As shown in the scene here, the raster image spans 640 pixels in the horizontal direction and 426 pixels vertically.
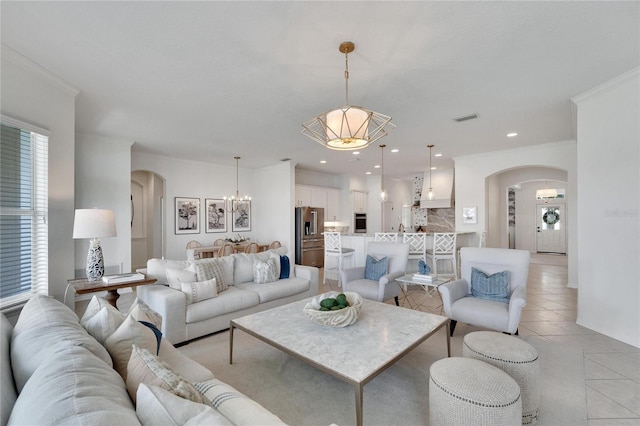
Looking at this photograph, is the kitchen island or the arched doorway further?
the arched doorway

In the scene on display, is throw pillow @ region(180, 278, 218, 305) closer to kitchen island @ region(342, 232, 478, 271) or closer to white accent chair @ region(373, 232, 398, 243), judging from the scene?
kitchen island @ region(342, 232, 478, 271)

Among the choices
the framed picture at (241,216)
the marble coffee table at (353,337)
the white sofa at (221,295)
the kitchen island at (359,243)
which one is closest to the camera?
the marble coffee table at (353,337)

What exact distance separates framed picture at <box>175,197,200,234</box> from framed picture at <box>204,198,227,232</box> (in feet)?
0.75

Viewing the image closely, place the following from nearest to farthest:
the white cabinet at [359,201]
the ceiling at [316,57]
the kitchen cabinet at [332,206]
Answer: the ceiling at [316,57] → the kitchen cabinet at [332,206] → the white cabinet at [359,201]

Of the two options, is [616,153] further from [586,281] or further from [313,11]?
[313,11]

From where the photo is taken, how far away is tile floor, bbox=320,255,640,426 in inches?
78.6

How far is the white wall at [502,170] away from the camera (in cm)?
546

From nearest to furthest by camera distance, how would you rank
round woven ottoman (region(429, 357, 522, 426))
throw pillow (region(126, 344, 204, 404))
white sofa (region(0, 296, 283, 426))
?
white sofa (region(0, 296, 283, 426))
throw pillow (region(126, 344, 204, 404))
round woven ottoman (region(429, 357, 522, 426))

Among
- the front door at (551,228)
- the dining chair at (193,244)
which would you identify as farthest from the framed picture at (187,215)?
the front door at (551,228)

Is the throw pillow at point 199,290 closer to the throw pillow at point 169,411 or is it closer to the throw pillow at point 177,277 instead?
the throw pillow at point 177,277

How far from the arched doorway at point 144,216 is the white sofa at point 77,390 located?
250 inches

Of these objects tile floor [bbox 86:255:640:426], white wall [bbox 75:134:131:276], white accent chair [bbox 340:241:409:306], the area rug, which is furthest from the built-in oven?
the area rug

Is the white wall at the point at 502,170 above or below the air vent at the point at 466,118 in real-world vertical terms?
below

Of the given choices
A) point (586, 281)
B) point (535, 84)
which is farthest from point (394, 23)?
point (586, 281)
